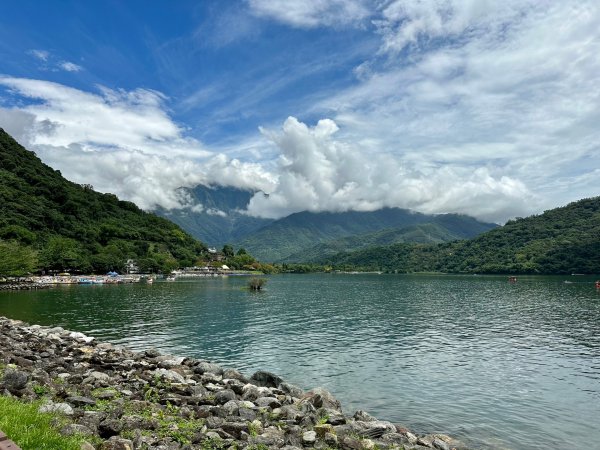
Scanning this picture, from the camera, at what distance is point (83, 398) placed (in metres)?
15.0

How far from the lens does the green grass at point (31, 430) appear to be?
913 centimetres

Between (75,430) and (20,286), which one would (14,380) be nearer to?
(75,430)

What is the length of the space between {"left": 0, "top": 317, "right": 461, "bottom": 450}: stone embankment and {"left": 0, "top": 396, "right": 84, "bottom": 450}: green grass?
511 mm

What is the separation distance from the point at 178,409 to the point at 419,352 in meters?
28.9

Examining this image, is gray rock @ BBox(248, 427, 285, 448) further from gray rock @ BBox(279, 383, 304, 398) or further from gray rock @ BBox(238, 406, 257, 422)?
gray rock @ BBox(279, 383, 304, 398)

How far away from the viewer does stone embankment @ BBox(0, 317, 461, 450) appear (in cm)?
1270

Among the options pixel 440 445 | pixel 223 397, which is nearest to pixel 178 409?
pixel 223 397

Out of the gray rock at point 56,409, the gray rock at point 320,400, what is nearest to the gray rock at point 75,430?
the gray rock at point 56,409

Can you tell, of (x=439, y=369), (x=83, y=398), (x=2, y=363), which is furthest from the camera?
(x=439, y=369)

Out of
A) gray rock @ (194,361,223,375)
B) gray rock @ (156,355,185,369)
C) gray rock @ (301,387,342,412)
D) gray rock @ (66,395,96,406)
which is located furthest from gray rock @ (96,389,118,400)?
gray rock @ (194,361,223,375)

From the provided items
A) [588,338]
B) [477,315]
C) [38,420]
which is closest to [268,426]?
[38,420]

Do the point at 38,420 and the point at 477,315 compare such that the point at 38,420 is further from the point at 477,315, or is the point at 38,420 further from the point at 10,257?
the point at 10,257

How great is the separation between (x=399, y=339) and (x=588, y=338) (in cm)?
2198

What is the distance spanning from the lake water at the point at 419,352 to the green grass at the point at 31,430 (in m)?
17.0
